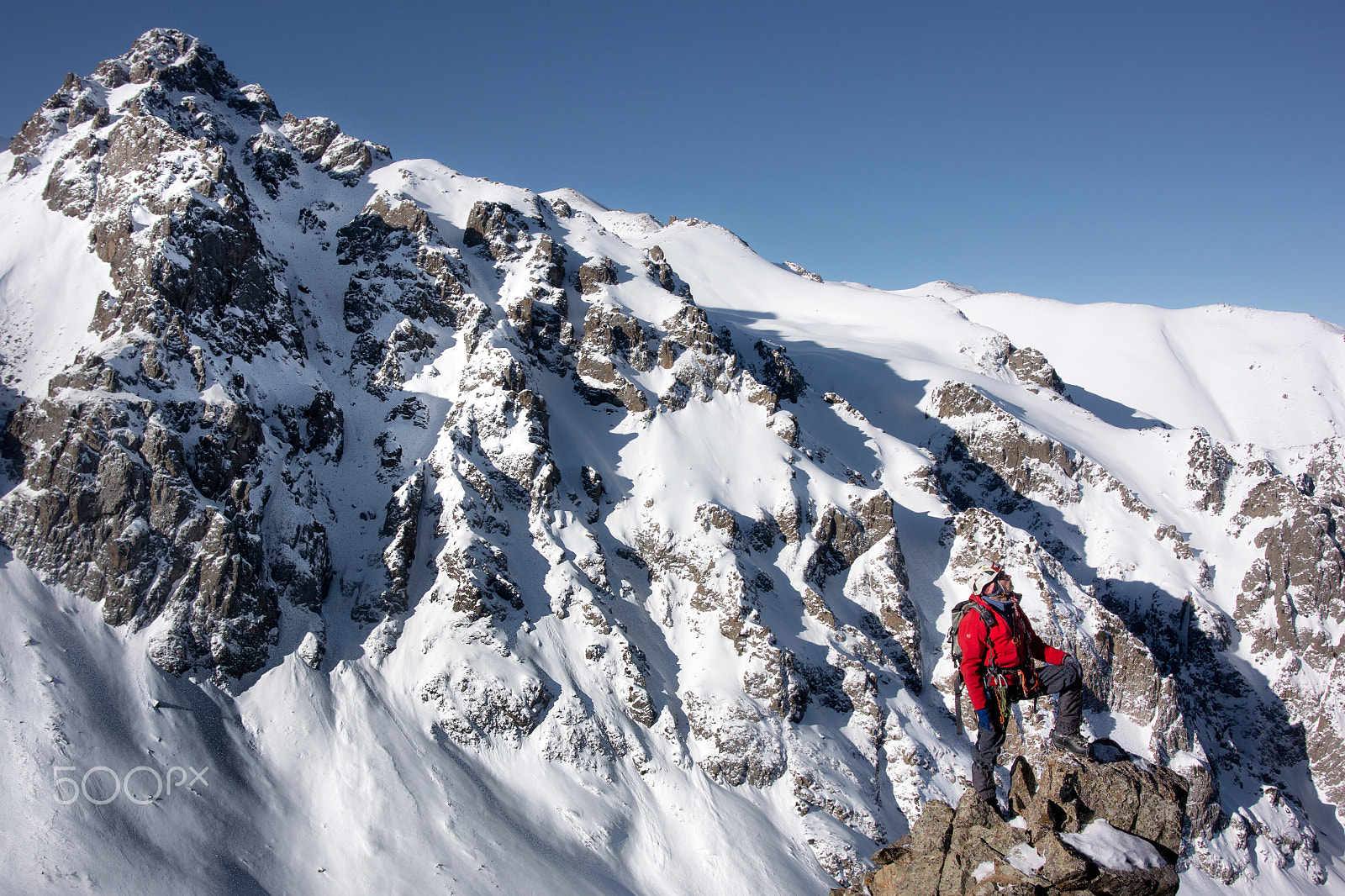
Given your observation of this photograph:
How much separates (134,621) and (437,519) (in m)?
22.0

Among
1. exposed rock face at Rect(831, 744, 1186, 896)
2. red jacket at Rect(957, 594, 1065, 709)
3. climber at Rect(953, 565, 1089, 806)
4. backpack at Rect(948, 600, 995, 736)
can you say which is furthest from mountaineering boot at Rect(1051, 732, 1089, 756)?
backpack at Rect(948, 600, 995, 736)

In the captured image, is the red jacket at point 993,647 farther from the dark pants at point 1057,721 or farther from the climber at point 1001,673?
the dark pants at point 1057,721

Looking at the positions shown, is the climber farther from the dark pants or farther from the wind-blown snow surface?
the wind-blown snow surface

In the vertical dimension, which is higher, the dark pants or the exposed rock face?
the dark pants

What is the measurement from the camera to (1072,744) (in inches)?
522

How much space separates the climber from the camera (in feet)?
45.1

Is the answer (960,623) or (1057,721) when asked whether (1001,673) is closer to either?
(960,623)

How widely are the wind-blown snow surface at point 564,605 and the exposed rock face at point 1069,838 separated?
4250cm

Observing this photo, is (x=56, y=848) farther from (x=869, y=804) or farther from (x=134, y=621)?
(x=869, y=804)

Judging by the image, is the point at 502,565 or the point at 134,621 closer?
the point at 134,621

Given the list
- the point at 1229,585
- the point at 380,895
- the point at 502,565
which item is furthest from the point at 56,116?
the point at 1229,585

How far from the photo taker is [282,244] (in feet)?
269

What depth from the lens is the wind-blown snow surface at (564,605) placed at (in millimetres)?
47625

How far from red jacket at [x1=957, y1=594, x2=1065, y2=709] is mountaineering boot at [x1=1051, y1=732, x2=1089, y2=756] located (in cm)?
134
